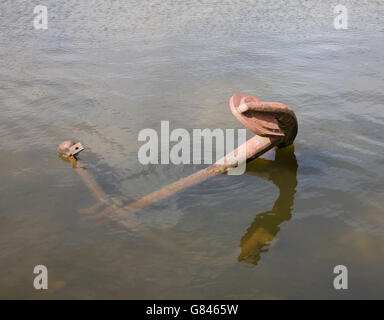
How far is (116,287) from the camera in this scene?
2.99 m

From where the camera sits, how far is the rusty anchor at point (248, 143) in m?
3.60

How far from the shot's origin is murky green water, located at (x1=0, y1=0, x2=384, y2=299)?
3.11 meters

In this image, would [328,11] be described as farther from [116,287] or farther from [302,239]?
[116,287]

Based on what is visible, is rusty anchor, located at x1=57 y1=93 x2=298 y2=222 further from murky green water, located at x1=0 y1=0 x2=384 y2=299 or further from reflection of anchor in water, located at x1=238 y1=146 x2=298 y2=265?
reflection of anchor in water, located at x1=238 y1=146 x2=298 y2=265

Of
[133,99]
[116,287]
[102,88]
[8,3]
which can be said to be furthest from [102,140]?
[8,3]

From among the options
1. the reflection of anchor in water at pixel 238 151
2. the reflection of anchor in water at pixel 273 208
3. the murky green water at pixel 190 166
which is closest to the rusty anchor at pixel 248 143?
the reflection of anchor in water at pixel 238 151

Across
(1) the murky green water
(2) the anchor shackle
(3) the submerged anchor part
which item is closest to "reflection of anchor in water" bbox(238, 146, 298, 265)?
(1) the murky green water

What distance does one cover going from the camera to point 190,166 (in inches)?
177

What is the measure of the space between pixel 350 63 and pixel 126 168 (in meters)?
4.96

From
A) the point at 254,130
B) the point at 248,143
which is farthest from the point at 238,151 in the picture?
the point at 254,130

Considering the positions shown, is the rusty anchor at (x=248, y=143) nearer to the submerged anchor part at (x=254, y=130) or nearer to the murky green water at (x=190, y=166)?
the submerged anchor part at (x=254, y=130)

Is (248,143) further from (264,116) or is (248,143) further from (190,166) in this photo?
(190,166)

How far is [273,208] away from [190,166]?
1.14 meters

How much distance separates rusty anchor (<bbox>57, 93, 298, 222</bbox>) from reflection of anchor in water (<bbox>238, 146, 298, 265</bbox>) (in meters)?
0.40
